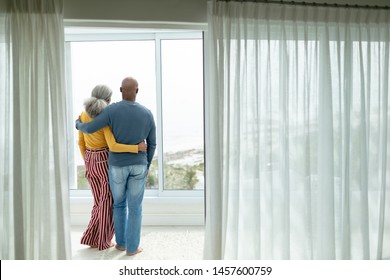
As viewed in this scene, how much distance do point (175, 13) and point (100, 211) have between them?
188 centimetres

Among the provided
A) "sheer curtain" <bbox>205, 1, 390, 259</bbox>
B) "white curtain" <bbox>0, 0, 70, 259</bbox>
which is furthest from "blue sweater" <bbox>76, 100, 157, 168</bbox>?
"sheer curtain" <bbox>205, 1, 390, 259</bbox>

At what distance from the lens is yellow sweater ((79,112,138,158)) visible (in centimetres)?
311

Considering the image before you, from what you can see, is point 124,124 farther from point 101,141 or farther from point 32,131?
point 32,131

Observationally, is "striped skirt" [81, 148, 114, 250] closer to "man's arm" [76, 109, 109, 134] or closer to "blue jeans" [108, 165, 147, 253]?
"blue jeans" [108, 165, 147, 253]

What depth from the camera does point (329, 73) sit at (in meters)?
2.77

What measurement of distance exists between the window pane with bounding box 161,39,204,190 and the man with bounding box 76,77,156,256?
1.21 meters

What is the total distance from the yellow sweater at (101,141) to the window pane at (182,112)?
48.8 inches

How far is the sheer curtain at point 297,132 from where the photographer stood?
2682 mm

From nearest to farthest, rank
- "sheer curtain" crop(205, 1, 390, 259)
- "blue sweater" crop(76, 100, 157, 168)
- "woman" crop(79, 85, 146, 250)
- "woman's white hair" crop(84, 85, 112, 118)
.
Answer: "sheer curtain" crop(205, 1, 390, 259) < "blue sweater" crop(76, 100, 157, 168) < "woman's white hair" crop(84, 85, 112, 118) < "woman" crop(79, 85, 146, 250)

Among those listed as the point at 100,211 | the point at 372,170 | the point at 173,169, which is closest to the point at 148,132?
the point at 100,211

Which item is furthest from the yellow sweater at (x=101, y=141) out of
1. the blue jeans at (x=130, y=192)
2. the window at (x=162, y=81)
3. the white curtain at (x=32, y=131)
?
the window at (x=162, y=81)

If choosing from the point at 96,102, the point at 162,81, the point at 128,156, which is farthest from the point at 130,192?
the point at 162,81

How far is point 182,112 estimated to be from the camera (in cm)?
449

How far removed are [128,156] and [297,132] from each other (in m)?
1.42
